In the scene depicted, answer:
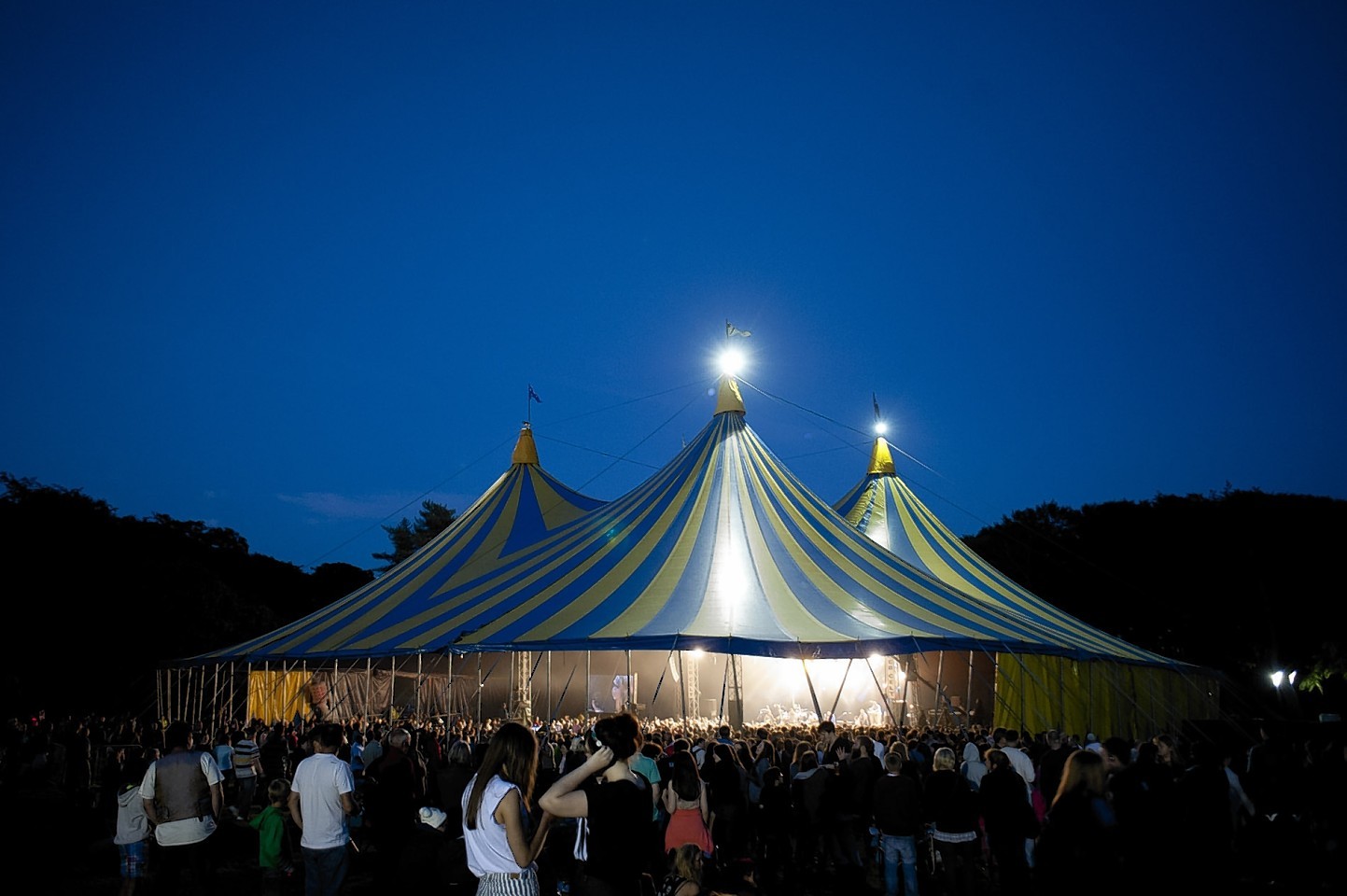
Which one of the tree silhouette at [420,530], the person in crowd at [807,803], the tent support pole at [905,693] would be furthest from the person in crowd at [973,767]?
the tree silhouette at [420,530]

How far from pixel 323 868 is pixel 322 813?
248 mm

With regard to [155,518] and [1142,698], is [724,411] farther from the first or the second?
[155,518]

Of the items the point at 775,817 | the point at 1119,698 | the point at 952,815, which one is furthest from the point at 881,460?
the point at 952,815

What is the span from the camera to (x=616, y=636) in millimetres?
9703

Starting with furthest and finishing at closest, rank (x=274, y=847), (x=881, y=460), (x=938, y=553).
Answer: (x=881, y=460) < (x=938, y=553) < (x=274, y=847)

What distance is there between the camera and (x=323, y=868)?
4039 mm

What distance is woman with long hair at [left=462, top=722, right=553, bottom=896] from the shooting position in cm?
284

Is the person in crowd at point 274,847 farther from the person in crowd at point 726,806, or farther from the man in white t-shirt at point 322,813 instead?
the person in crowd at point 726,806

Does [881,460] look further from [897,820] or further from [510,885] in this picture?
[510,885]

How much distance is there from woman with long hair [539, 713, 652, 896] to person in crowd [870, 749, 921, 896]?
8.98 ft

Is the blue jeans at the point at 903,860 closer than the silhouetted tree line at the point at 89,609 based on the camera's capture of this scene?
Yes

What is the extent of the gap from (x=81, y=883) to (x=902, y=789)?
5.90 m

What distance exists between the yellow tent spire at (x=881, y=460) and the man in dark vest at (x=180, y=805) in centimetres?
1622

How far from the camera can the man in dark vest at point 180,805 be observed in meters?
4.38
